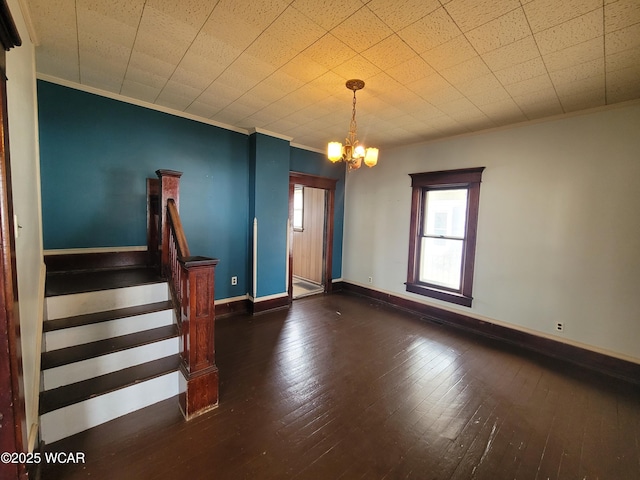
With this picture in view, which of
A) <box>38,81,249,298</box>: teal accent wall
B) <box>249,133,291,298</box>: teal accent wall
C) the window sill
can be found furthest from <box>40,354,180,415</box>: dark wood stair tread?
the window sill

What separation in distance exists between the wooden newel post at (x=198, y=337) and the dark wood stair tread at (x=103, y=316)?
1.87ft

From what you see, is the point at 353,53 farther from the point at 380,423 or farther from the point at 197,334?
the point at 380,423

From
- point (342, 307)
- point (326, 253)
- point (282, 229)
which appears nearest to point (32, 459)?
point (282, 229)

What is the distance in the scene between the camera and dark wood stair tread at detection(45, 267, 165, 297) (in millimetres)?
2264

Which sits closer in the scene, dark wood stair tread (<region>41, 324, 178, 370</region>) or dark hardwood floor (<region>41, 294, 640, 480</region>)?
dark hardwood floor (<region>41, 294, 640, 480</region>)

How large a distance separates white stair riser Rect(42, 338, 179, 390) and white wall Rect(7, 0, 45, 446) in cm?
14

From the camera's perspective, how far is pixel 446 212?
4094 mm

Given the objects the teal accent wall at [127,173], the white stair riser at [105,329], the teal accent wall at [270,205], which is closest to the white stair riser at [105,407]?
the white stair riser at [105,329]

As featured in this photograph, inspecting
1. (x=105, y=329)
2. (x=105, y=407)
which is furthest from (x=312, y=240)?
(x=105, y=407)

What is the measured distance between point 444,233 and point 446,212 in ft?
1.08

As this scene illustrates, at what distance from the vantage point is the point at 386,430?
75.5 inches

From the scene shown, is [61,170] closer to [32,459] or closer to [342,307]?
[32,459]

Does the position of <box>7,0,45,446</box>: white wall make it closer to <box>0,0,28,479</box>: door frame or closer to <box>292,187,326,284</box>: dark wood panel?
<box>0,0,28,479</box>: door frame

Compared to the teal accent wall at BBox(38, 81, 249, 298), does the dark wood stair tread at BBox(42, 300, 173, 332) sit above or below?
below
